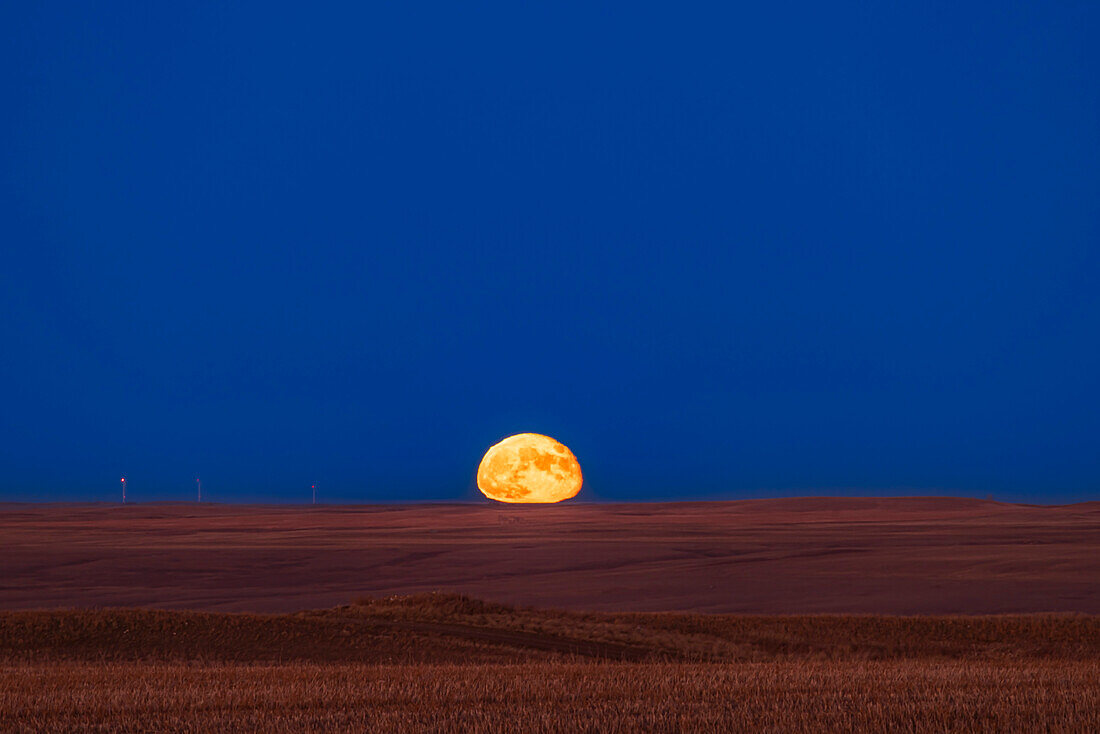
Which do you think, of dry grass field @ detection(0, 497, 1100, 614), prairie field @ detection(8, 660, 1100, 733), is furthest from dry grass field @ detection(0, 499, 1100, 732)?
dry grass field @ detection(0, 497, 1100, 614)

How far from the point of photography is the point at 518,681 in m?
11.6

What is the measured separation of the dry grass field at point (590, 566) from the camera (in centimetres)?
2750

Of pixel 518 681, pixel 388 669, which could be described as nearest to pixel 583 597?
pixel 388 669

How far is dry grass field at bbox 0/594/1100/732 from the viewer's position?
8.73 m

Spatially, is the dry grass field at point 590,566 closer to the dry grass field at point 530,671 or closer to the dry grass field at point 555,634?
the dry grass field at point 555,634

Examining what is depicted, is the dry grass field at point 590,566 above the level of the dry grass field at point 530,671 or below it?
below

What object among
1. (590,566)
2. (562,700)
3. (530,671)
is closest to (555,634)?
(530,671)

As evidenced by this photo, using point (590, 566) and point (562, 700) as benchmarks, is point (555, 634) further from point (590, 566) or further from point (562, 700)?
point (590, 566)

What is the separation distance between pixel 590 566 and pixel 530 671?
23756 mm

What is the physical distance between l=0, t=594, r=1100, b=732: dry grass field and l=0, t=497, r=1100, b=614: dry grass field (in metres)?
4.69

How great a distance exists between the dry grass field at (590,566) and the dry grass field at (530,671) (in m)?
4.69

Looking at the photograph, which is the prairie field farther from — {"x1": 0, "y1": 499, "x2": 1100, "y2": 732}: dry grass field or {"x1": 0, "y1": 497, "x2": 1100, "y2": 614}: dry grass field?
{"x1": 0, "y1": 497, "x2": 1100, "y2": 614}: dry grass field

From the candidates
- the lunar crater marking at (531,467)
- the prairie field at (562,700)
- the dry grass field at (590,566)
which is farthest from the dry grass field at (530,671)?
the lunar crater marking at (531,467)

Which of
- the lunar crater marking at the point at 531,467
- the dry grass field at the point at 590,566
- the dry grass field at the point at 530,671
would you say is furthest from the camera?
the lunar crater marking at the point at 531,467
